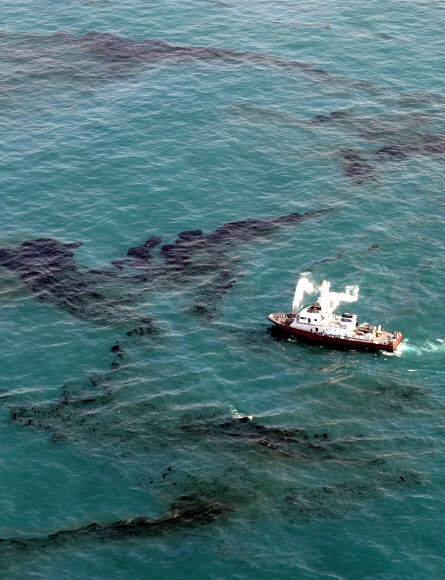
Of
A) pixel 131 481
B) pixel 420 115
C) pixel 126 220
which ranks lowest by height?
pixel 131 481

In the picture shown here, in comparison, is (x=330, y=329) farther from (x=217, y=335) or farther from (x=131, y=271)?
(x=131, y=271)

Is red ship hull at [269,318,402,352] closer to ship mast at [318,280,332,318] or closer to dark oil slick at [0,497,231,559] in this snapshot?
ship mast at [318,280,332,318]

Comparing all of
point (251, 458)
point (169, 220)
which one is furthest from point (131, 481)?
point (169, 220)

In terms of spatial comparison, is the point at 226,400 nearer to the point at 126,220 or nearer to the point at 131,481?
the point at 131,481

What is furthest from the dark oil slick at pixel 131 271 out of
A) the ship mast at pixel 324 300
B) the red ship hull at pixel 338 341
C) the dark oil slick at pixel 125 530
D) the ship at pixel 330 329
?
the dark oil slick at pixel 125 530

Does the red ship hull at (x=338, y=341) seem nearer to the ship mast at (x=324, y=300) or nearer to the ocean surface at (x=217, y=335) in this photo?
the ocean surface at (x=217, y=335)

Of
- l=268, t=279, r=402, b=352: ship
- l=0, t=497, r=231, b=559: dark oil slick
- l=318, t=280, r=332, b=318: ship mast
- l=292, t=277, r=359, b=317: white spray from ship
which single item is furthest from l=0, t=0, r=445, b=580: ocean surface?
l=318, t=280, r=332, b=318: ship mast

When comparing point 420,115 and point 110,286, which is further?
point 420,115
